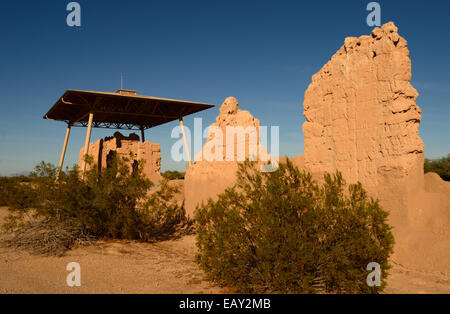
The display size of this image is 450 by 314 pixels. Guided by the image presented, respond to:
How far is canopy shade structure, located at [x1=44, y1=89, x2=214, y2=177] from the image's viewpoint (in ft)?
64.8

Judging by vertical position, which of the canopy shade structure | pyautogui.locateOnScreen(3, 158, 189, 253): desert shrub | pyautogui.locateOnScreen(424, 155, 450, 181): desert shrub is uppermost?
the canopy shade structure

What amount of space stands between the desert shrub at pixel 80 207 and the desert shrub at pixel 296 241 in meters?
5.90

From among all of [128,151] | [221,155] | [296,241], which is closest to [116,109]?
[128,151]

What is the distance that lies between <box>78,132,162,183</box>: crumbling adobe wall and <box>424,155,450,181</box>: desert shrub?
1818 cm

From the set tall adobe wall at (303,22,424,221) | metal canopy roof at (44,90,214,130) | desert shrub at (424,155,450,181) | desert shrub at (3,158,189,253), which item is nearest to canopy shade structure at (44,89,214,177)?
metal canopy roof at (44,90,214,130)

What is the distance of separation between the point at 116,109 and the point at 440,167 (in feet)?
73.6

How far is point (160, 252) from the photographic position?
35.2ft

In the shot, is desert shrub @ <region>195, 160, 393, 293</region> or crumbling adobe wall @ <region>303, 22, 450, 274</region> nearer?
desert shrub @ <region>195, 160, 393, 293</region>

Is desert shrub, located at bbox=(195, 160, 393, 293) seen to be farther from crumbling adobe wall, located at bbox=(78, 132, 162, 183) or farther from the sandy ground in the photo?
crumbling adobe wall, located at bbox=(78, 132, 162, 183)

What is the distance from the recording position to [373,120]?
994 cm

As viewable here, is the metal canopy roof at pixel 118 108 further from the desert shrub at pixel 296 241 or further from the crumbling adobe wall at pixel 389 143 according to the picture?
the desert shrub at pixel 296 241
